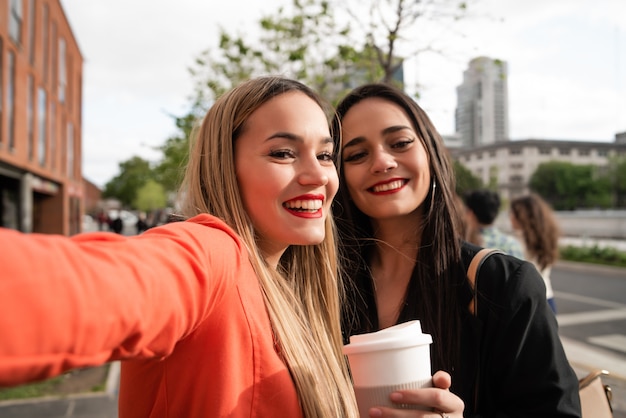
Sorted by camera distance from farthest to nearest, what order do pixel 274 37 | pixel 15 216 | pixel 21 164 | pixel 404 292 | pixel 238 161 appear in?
pixel 15 216 < pixel 21 164 < pixel 274 37 < pixel 404 292 < pixel 238 161

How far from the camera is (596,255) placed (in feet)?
61.1

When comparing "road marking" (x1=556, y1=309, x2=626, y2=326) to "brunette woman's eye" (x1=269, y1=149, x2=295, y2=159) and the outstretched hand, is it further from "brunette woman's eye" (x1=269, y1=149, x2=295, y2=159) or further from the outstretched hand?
"brunette woman's eye" (x1=269, y1=149, x2=295, y2=159)

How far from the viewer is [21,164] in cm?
1977

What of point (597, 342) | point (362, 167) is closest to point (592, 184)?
point (597, 342)

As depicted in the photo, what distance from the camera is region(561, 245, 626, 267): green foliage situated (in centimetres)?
1740

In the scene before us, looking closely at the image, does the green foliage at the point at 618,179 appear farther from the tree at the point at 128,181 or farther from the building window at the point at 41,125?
the tree at the point at 128,181

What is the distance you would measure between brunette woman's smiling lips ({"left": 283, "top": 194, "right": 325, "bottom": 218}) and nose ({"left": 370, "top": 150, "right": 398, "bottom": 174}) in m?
0.58

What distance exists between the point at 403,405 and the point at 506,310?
627 mm

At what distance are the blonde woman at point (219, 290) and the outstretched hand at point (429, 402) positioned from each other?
20 centimetres

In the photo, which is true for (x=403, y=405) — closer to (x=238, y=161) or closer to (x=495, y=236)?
(x=238, y=161)

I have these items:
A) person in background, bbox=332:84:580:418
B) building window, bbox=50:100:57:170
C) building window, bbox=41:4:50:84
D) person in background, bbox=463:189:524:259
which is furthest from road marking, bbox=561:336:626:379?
building window, bbox=50:100:57:170

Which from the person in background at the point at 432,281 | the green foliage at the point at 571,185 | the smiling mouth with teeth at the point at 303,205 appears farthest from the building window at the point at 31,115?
the green foliage at the point at 571,185

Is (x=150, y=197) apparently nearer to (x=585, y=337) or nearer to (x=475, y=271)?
(x=585, y=337)

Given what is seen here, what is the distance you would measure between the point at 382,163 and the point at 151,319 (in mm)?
1470
